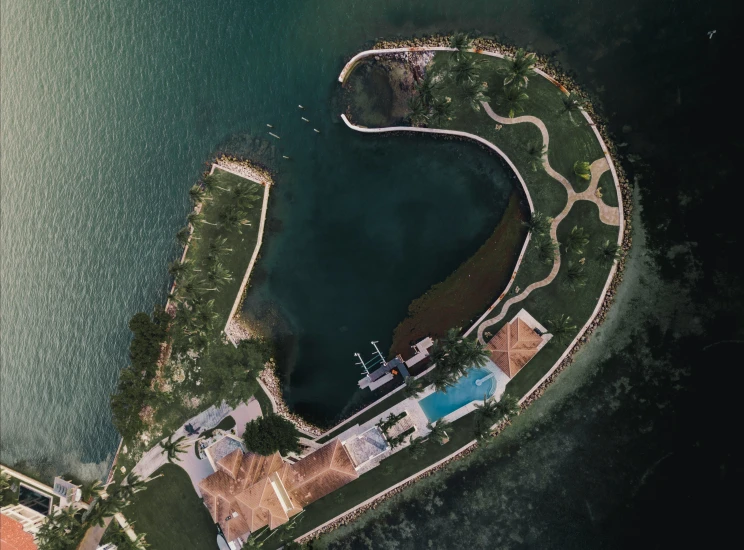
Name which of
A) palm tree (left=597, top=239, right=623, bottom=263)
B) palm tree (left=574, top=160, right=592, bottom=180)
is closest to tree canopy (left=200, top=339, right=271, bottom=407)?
palm tree (left=597, top=239, right=623, bottom=263)

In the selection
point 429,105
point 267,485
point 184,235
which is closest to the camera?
point 267,485

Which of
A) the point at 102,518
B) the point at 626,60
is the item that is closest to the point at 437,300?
the point at 626,60

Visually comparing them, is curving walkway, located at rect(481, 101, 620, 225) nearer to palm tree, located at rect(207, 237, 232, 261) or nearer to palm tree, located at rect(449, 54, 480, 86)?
palm tree, located at rect(449, 54, 480, 86)

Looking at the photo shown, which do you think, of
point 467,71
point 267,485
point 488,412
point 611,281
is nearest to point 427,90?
point 467,71

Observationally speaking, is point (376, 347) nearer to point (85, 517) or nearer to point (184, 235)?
point (184, 235)

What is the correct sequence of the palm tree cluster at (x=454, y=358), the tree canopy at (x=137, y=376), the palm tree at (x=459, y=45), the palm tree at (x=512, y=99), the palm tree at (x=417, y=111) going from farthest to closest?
the tree canopy at (x=137, y=376), the palm tree at (x=417, y=111), the palm tree at (x=512, y=99), the palm tree at (x=459, y=45), the palm tree cluster at (x=454, y=358)

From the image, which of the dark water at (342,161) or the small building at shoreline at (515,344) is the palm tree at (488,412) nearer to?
the small building at shoreline at (515,344)

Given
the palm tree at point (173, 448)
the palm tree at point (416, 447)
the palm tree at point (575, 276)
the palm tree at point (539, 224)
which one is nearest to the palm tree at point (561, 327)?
the palm tree at point (575, 276)
